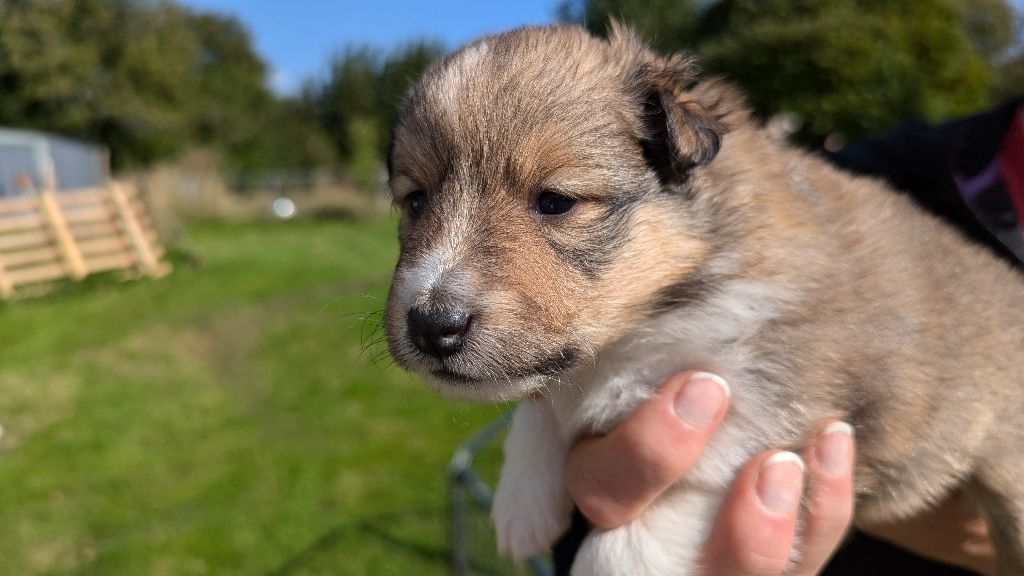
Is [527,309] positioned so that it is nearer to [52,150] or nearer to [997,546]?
[997,546]

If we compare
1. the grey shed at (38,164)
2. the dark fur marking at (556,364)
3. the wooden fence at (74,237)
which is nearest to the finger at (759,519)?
the dark fur marking at (556,364)

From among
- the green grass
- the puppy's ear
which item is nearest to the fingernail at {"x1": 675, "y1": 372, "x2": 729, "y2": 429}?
the puppy's ear

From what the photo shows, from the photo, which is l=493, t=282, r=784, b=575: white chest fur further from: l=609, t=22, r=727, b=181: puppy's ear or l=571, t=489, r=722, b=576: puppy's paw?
l=609, t=22, r=727, b=181: puppy's ear

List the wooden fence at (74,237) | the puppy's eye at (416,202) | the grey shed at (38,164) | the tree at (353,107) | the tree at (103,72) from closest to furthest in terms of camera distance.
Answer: the puppy's eye at (416,202)
the wooden fence at (74,237)
the grey shed at (38,164)
the tree at (103,72)
the tree at (353,107)

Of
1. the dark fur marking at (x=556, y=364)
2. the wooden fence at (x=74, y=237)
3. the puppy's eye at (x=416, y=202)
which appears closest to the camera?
the dark fur marking at (x=556, y=364)

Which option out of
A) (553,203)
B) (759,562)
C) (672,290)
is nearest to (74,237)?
(553,203)

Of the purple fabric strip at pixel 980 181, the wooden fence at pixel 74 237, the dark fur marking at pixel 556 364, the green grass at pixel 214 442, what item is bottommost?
the wooden fence at pixel 74 237

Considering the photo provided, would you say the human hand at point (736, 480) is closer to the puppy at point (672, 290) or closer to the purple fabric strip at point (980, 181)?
the puppy at point (672, 290)
